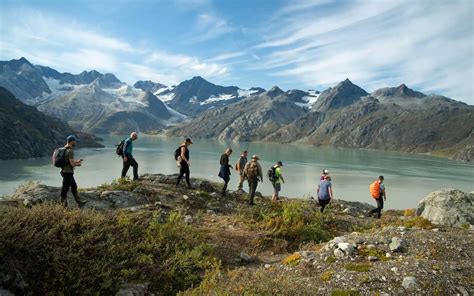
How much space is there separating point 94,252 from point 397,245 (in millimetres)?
7678

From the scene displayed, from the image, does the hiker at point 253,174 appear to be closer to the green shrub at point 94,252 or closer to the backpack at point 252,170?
the backpack at point 252,170

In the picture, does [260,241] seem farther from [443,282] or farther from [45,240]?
[45,240]

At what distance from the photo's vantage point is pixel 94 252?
8.10 metres

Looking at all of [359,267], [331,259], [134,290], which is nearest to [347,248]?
[331,259]

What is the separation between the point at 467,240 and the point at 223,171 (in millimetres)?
11974

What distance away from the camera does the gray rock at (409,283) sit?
25.0 feet

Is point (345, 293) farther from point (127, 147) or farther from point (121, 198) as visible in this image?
point (127, 147)

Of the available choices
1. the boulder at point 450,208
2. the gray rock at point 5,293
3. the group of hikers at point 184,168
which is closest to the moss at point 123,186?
the group of hikers at point 184,168

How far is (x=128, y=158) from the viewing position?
1780 centimetres

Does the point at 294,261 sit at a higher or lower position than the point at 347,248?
lower

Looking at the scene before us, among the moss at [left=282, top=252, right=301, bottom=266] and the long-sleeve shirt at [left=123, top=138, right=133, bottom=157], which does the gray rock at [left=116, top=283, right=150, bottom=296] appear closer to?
the moss at [left=282, top=252, right=301, bottom=266]

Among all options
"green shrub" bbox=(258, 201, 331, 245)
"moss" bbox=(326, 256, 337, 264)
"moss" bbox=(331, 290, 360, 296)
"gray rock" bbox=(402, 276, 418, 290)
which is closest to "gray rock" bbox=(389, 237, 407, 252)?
"moss" bbox=(326, 256, 337, 264)

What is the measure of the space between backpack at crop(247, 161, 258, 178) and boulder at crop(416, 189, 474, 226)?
10.2 meters

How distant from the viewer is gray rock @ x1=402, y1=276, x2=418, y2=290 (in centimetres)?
761
